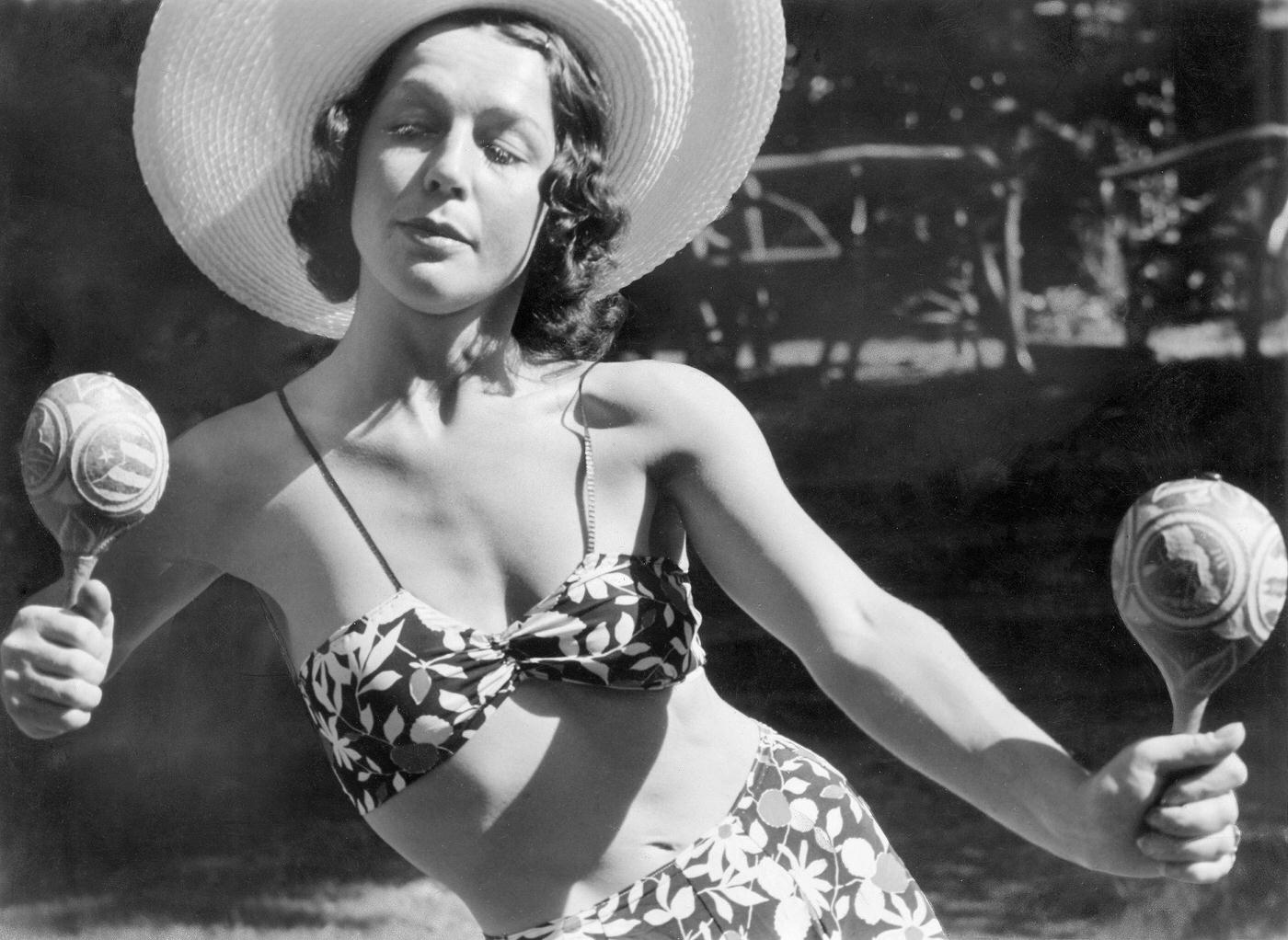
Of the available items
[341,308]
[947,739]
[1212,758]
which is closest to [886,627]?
[947,739]

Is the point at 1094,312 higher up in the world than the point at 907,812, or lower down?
higher up

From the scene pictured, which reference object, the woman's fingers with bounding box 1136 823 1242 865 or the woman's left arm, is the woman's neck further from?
the woman's fingers with bounding box 1136 823 1242 865

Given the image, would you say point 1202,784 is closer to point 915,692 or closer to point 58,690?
point 915,692

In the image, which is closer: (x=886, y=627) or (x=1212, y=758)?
(x=1212, y=758)

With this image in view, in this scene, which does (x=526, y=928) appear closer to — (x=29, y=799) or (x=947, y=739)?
(x=947, y=739)

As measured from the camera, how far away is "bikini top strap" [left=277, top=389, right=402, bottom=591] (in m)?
1.84

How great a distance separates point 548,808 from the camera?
1.83m

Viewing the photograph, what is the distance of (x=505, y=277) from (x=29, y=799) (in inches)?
124

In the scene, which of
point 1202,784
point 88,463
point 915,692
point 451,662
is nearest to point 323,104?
point 88,463

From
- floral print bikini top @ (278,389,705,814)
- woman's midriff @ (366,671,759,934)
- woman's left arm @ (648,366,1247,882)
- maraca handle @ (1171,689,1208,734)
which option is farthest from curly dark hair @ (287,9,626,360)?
maraca handle @ (1171,689,1208,734)

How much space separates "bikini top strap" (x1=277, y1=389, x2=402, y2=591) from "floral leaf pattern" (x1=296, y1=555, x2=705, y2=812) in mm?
31

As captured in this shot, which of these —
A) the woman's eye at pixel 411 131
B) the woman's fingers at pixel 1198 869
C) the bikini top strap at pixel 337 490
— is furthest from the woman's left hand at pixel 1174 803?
the woman's eye at pixel 411 131

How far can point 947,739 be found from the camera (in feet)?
5.75

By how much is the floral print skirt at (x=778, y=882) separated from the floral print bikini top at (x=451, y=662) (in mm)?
193
